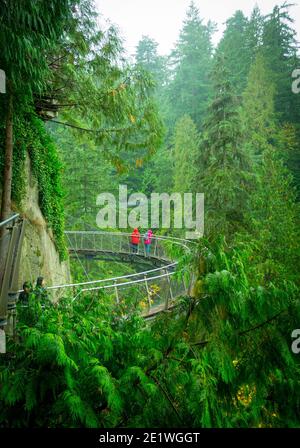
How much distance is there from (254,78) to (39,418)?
1285 inches

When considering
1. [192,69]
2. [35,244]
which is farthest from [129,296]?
[192,69]

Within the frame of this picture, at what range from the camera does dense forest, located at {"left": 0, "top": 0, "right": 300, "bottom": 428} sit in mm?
2682

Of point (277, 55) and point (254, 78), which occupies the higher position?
point (277, 55)

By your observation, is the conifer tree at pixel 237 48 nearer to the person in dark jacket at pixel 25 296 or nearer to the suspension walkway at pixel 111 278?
the suspension walkway at pixel 111 278

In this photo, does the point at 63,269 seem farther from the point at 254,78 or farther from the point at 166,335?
the point at 254,78

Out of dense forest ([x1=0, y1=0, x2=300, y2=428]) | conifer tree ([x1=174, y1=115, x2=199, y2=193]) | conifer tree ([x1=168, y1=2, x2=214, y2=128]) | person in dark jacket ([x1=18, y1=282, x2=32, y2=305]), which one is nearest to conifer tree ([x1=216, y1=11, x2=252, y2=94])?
conifer tree ([x1=168, y1=2, x2=214, y2=128])

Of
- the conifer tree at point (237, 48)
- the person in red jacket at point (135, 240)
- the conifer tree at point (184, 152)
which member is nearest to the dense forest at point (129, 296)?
the person in red jacket at point (135, 240)

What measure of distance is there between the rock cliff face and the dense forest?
1.25 feet

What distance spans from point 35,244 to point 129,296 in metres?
5.54

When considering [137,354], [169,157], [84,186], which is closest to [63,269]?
[137,354]

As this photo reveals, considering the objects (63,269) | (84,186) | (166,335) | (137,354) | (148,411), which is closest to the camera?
(148,411)

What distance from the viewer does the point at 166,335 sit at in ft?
10.1

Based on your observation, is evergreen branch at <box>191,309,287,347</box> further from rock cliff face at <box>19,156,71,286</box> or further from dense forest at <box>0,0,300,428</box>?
rock cliff face at <box>19,156,71,286</box>

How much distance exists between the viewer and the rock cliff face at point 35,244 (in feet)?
32.4
